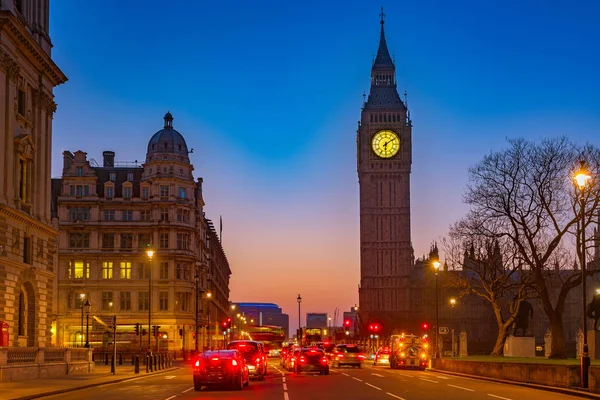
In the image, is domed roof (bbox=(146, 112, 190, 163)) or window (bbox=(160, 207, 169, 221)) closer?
window (bbox=(160, 207, 169, 221))

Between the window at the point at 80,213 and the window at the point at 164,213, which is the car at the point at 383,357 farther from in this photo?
the window at the point at 80,213

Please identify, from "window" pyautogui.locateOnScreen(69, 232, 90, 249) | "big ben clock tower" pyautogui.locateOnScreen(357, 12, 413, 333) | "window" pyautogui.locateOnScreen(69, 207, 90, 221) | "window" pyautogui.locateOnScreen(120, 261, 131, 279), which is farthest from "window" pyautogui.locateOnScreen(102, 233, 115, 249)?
"big ben clock tower" pyautogui.locateOnScreen(357, 12, 413, 333)

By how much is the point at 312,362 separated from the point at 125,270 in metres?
59.1

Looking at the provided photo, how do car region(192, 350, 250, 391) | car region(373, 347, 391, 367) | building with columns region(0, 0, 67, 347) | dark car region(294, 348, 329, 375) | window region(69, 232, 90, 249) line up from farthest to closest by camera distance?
window region(69, 232, 90, 249) → car region(373, 347, 391, 367) → dark car region(294, 348, 329, 375) → building with columns region(0, 0, 67, 347) → car region(192, 350, 250, 391)

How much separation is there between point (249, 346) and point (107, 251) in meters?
64.4

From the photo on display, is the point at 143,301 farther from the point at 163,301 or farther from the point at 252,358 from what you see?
the point at 252,358

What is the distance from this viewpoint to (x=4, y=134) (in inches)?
1871

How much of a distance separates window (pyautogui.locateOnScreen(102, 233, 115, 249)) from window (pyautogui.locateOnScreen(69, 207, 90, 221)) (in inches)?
119

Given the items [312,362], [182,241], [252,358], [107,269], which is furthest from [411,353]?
[107,269]

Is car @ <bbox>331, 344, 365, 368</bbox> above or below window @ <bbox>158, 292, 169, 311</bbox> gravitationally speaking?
below

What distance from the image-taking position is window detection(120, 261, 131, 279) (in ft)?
345

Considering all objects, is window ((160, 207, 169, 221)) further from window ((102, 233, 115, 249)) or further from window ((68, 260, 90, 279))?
window ((68, 260, 90, 279))

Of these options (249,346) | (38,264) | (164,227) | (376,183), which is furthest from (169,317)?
(376,183)

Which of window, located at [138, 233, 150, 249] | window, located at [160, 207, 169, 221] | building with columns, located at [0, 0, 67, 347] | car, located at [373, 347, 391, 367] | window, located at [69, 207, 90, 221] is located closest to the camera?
building with columns, located at [0, 0, 67, 347]
